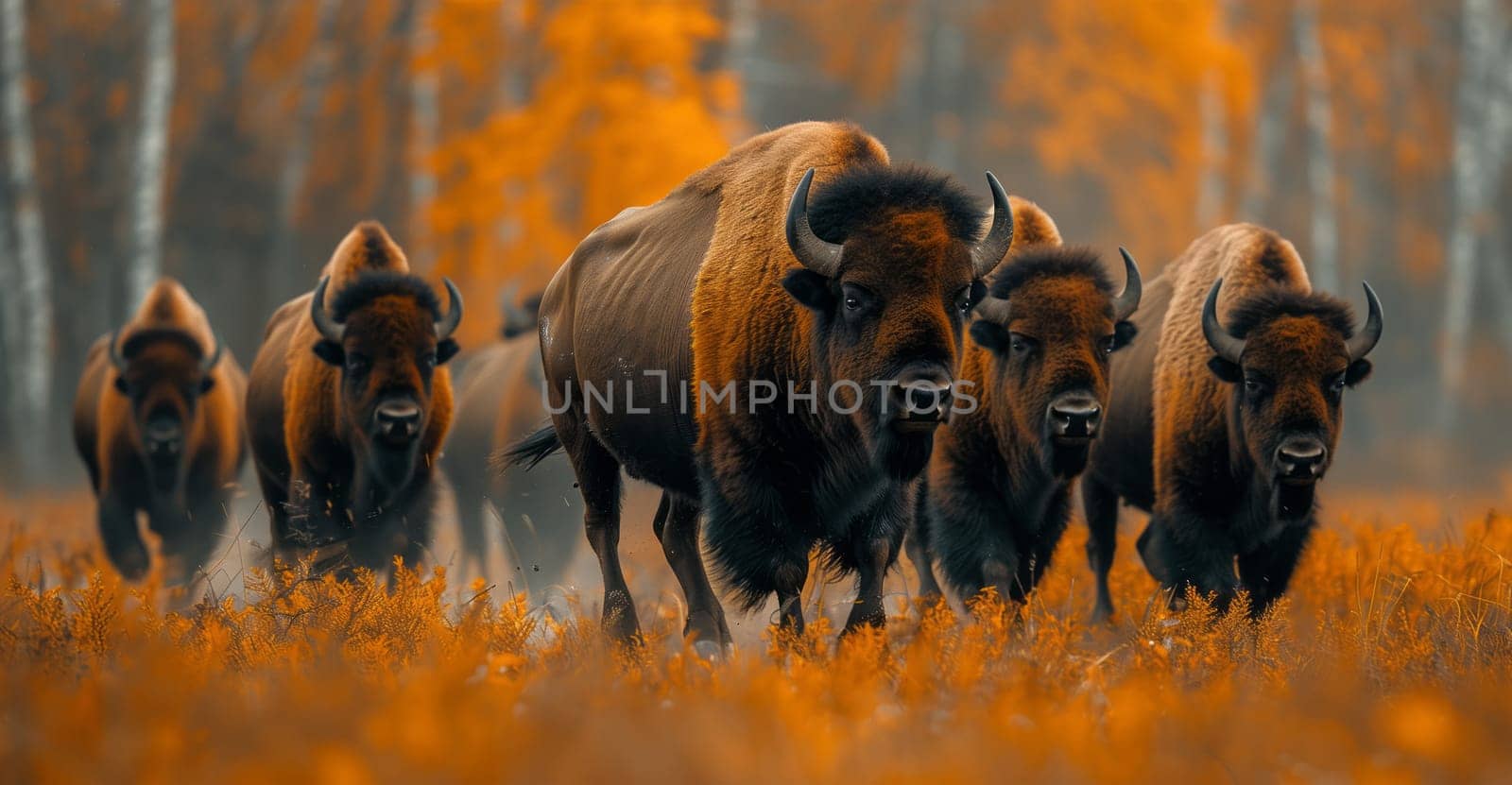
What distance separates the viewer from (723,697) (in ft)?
12.4

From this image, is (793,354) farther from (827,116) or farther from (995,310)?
(827,116)

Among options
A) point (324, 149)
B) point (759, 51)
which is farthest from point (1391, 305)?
point (324, 149)

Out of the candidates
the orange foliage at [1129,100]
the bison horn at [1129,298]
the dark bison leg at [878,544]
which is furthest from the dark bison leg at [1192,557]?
the orange foliage at [1129,100]

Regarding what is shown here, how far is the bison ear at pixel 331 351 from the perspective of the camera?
7773mm

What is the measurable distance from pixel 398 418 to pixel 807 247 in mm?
3091

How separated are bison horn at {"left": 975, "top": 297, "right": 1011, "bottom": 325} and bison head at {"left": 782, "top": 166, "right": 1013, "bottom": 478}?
149 centimetres

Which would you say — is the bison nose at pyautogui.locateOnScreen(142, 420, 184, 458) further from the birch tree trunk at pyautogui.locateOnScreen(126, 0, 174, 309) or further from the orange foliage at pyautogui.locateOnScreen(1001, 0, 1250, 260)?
the orange foliage at pyautogui.locateOnScreen(1001, 0, 1250, 260)

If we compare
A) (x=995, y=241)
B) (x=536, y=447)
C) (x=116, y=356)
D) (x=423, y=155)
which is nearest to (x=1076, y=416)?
(x=995, y=241)

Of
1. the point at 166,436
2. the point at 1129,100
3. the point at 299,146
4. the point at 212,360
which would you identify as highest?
the point at 1129,100

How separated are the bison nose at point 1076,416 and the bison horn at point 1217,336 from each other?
2.31 feet

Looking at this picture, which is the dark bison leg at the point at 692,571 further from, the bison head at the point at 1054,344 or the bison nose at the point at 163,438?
the bison nose at the point at 163,438

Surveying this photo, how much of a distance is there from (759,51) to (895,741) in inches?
944

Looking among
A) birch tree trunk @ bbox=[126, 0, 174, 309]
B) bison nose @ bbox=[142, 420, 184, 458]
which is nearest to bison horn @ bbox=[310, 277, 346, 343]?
bison nose @ bbox=[142, 420, 184, 458]

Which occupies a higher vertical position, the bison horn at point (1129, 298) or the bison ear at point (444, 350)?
the bison horn at point (1129, 298)
